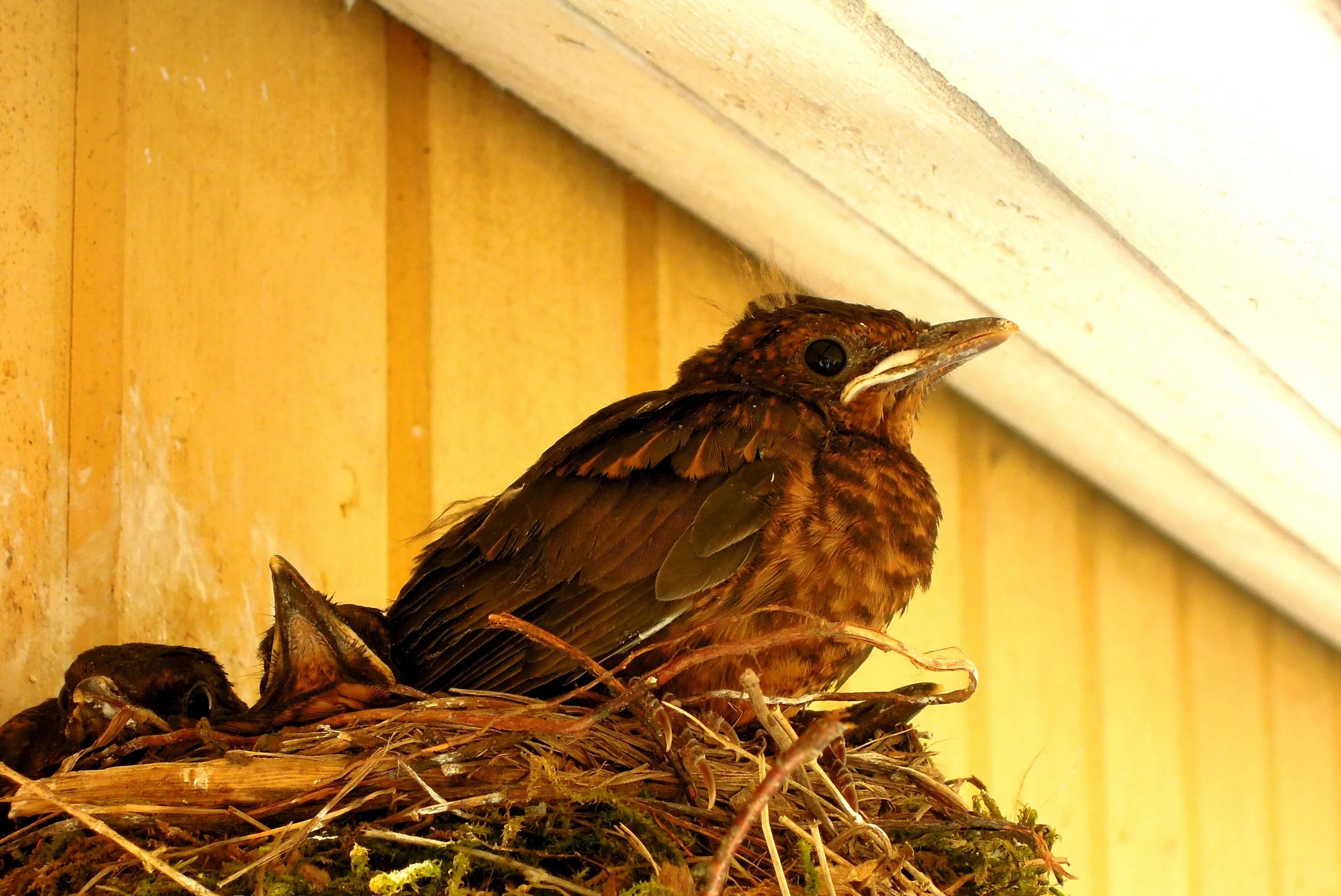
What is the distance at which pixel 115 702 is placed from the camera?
71.2 inches

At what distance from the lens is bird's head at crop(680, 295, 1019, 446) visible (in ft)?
7.39

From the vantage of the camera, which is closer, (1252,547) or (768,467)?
(768,467)

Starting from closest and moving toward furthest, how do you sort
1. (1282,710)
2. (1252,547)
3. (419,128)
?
(419,128)
(1252,547)
(1282,710)

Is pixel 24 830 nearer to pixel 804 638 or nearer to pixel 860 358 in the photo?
pixel 804 638

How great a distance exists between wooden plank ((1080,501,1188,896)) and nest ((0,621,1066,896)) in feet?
5.64

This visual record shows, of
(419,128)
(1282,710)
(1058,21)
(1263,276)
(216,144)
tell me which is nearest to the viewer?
(1058,21)

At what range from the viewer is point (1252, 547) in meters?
3.33

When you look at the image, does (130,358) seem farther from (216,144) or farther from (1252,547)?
(1252,547)

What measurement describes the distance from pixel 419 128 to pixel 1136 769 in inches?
86.3

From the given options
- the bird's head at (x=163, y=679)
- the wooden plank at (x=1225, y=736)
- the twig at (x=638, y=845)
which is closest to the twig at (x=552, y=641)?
the twig at (x=638, y=845)

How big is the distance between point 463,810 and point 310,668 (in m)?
0.35

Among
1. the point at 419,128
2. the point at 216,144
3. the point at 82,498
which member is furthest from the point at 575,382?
the point at 82,498

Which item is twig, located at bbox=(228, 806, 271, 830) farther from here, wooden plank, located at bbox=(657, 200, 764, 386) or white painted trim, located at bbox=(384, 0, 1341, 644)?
wooden plank, located at bbox=(657, 200, 764, 386)

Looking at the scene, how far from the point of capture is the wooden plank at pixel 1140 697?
340cm
